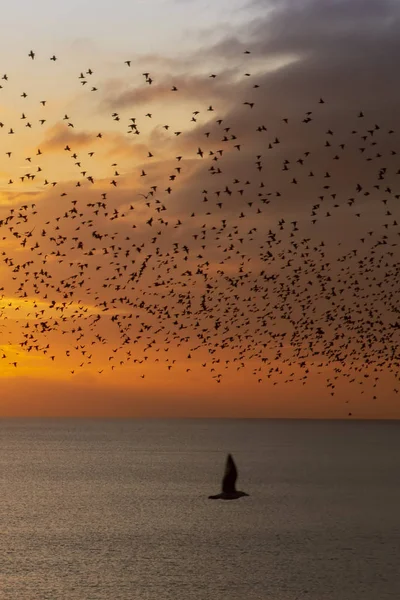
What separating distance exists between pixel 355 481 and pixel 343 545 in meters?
81.0

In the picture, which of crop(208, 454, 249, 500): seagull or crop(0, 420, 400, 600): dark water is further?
crop(208, 454, 249, 500): seagull

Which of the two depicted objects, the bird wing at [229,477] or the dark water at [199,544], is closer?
the dark water at [199,544]

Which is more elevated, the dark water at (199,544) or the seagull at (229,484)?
the seagull at (229,484)

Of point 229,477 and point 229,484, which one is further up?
point 229,477

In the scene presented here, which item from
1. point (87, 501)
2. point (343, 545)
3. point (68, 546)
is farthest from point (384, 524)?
point (87, 501)

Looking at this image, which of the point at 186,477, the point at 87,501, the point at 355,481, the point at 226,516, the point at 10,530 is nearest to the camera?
the point at 10,530

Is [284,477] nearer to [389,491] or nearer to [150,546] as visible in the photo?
[389,491]

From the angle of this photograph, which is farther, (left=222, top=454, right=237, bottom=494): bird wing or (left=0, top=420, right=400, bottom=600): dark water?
(left=222, top=454, right=237, bottom=494): bird wing

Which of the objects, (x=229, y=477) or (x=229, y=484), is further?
(x=229, y=477)

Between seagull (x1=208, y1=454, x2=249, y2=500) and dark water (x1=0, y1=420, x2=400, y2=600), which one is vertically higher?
seagull (x1=208, y1=454, x2=249, y2=500)

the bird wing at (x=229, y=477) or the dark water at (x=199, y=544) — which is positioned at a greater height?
the bird wing at (x=229, y=477)

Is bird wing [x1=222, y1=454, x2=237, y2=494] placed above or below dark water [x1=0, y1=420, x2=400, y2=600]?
above

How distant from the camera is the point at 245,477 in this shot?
19838 centimetres

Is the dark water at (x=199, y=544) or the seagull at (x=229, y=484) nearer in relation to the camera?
the dark water at (x=199, y=544)
